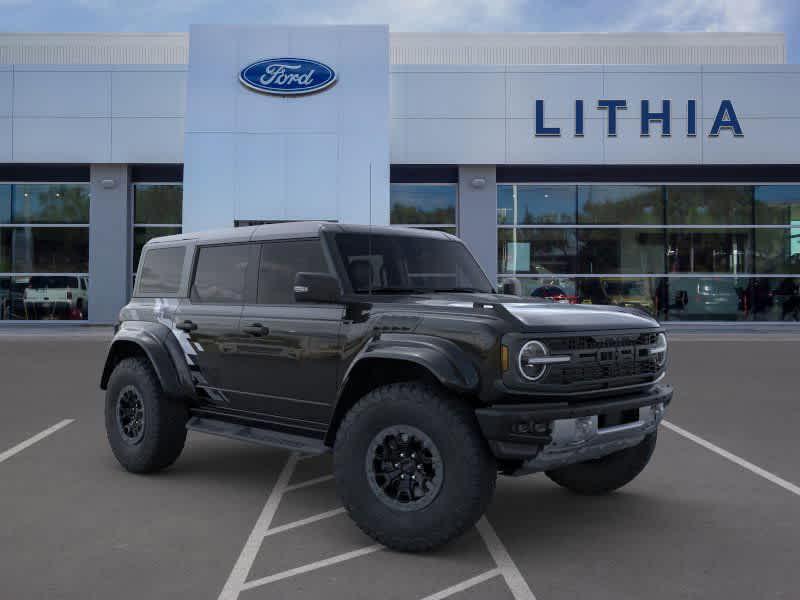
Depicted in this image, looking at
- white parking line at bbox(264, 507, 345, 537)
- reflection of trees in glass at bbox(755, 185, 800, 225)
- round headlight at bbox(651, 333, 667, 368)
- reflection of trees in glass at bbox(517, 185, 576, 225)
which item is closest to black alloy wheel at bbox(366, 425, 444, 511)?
white parking line at bbox(264, 507, 345, 537)

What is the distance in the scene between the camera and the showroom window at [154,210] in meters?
24.5

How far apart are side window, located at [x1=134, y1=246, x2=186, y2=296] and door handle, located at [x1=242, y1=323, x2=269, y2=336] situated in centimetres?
113

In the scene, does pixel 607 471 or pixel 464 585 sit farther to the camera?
pixel 607 471

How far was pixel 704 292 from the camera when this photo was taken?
80.9 ft

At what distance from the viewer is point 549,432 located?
4.17 metres

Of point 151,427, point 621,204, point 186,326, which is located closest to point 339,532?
point 151,427

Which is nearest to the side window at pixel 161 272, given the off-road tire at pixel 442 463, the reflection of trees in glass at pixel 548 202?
the off-road tire at pixel 442 463

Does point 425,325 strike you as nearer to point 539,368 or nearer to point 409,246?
point 539,368

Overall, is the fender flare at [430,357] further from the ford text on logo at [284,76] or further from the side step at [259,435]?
the ford text on logo at [284,76]

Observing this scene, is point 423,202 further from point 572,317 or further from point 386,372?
point 572,317

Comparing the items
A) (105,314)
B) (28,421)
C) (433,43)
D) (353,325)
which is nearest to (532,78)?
(433,43)

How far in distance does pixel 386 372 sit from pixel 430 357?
1.89 feet

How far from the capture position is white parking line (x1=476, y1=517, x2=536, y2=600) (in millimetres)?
3850

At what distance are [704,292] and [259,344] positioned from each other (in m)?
21.9
